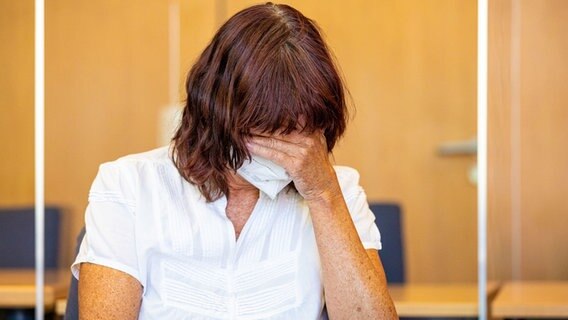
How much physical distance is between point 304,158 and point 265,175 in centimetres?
7

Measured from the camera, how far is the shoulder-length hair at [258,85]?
1.43 meters

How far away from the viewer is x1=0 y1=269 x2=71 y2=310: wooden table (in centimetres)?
277

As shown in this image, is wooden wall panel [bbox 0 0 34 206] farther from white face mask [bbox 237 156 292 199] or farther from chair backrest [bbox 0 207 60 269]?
white face mask [bbox 237 156 292 199]

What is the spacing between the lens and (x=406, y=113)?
3408mm

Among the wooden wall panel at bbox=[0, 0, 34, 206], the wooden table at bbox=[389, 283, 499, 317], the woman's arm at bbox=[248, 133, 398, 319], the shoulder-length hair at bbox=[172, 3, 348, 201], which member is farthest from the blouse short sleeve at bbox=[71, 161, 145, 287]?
the wooden wall panel at bbox=[0, 0, 34, 206]

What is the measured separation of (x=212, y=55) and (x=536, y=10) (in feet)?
6.32

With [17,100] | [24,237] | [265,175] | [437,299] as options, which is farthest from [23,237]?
[265,175]

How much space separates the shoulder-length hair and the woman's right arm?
0.22m

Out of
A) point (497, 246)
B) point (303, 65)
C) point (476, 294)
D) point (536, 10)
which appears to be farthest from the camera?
point (536, 10)

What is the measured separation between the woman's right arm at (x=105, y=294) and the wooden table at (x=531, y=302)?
126 cm

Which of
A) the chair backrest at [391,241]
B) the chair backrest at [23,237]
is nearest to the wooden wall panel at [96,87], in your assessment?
the chair backrest at [23,237]

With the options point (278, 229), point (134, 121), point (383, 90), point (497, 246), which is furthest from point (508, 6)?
point (278, 229)

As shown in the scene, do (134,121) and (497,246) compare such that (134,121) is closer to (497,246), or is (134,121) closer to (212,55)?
(497,246)

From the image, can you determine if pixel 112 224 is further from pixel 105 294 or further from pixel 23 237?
pixel 23 237
